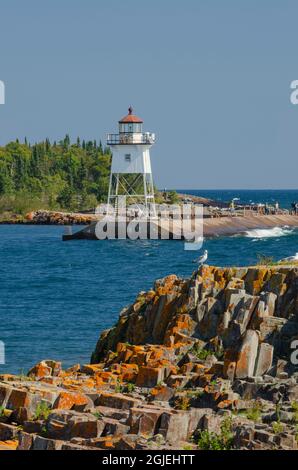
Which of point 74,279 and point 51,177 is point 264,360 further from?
point 51,177

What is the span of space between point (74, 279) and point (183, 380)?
39742mm

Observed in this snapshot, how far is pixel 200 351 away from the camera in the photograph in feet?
88.6

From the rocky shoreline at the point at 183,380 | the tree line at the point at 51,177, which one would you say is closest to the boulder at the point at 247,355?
the rocky shoreline at the point at 183,380

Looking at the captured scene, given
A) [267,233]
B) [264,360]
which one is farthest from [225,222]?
[264,360]

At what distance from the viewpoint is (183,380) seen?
24484mm

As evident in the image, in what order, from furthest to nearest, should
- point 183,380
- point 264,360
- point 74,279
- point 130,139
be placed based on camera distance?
point 130,139 → point 74,279 → point 264,360 → point 183,380

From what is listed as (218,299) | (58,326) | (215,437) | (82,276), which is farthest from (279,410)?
(82,276)

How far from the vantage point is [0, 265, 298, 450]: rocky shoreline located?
19.8 meters

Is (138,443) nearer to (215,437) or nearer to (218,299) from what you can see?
(215,437)

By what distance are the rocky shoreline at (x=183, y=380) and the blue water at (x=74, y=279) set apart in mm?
4786
